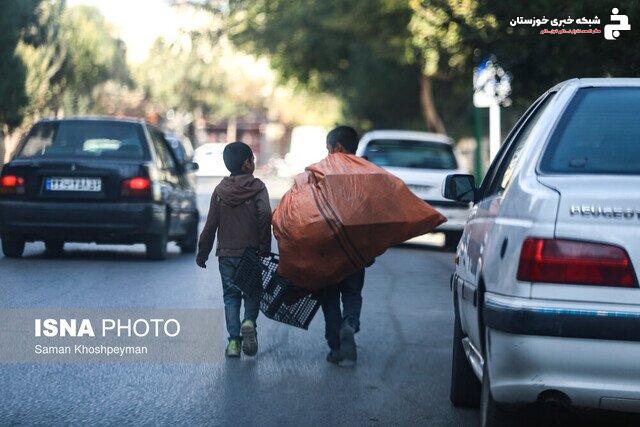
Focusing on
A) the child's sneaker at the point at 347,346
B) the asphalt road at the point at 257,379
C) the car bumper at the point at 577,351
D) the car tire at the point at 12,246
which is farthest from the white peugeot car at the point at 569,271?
the car tire at the point at 12,246

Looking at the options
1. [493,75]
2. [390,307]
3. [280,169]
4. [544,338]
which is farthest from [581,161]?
[280,169]

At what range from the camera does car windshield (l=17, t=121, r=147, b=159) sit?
15.9m

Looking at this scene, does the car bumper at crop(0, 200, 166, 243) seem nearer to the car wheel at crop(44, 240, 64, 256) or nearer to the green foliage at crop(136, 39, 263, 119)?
the car wheel at crop(44, 240, 64, 256)

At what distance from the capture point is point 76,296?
12180 mm

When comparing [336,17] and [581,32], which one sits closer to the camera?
[581,32]

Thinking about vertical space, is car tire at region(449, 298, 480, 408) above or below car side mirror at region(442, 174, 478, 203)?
below

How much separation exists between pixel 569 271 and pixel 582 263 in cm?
5

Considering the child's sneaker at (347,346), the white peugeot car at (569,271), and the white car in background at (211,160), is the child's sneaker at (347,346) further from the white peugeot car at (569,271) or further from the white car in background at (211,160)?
the white car in background at (211,160)

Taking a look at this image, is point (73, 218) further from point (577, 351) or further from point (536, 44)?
point (577, 351)

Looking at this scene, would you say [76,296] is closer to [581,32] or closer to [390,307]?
[390,307]

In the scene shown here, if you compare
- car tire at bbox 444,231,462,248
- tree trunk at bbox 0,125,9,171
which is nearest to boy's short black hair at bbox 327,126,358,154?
car tire at bbox 444,231,462,248

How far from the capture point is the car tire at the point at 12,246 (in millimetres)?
15812

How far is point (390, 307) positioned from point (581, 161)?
23.2 feet

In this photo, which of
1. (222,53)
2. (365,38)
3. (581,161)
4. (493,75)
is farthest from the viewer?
(222,53)
